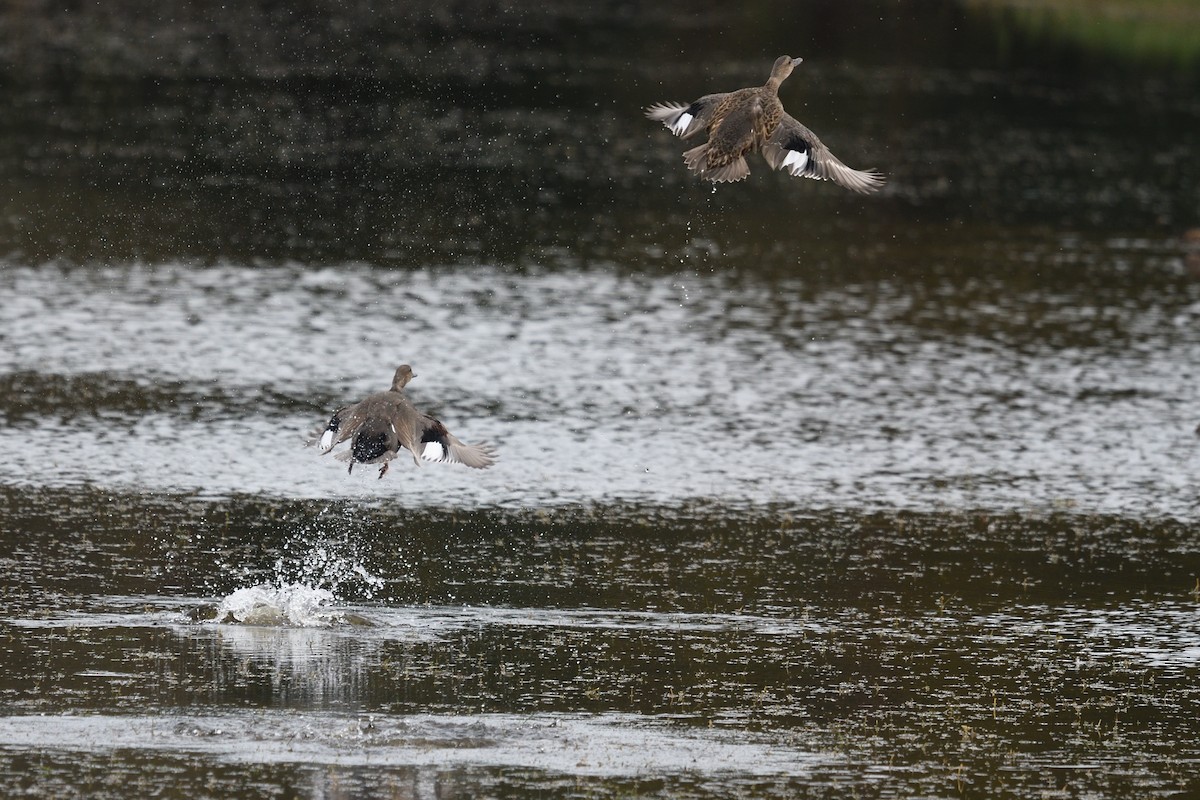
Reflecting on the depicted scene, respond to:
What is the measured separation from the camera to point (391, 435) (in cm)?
1366

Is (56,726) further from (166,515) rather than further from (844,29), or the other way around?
(844,29)

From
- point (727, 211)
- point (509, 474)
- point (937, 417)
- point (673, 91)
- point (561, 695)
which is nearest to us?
point (561, 695)

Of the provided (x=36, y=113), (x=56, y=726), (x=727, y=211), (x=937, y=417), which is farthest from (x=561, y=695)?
(x=36, y=113)

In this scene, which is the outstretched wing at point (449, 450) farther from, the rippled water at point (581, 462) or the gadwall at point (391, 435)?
the rippled water at point (581, 462)

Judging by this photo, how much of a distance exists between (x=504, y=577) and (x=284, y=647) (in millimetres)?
2327

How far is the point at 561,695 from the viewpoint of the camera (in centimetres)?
1234

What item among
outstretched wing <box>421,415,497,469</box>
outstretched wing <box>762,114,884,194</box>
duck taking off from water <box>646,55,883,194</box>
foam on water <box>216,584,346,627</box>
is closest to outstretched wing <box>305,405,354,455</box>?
outstretched wing <box>421,415,497,469</box>

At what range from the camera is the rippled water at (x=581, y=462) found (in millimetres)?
11836

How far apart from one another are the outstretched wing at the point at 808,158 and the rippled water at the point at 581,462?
3.20 meters

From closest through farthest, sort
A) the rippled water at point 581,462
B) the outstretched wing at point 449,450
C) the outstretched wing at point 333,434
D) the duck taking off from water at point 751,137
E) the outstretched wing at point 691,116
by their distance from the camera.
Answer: the rippled water at point 581,462, the outstretched wing at point 449,450, the outstretched wing at point 333,434, the duck taking off from water at point 751,137, the outstretched wing at point 691,116

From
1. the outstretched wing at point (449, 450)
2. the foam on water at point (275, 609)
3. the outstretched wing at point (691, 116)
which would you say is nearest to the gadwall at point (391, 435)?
the outstretched wing at point (449, 450)

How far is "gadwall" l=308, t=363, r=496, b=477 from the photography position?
13586 millimetres

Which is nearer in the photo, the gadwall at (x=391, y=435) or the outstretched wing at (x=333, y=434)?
the gadwall at (x=391, y=435)

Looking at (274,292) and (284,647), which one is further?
(274,292)
